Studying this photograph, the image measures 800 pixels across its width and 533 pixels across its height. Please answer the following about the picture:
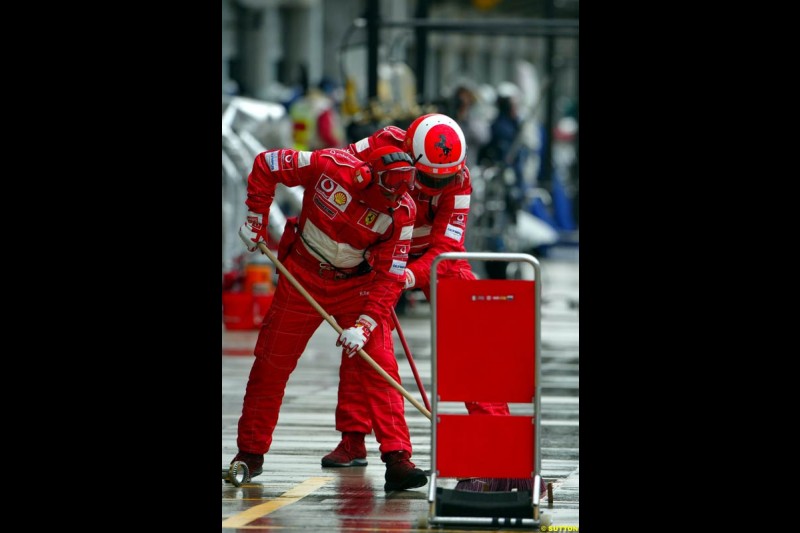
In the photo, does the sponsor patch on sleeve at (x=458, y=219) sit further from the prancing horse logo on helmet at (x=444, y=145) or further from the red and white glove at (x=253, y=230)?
the red and white glove at (x=253, y=230)

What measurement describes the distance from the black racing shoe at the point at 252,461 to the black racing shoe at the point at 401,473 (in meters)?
0.66

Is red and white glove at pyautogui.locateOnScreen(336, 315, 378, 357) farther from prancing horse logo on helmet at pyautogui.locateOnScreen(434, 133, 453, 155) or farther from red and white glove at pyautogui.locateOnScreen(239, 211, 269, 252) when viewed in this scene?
prancing horse logo on helmet at pyautogui.locateOnScreen(434, 133, 453, 155)

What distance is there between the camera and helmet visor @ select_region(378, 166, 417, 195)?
8.63 metres

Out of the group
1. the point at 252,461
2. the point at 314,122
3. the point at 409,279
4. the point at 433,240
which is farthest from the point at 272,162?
the point at 314,122

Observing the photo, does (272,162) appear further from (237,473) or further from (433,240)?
(237,473)

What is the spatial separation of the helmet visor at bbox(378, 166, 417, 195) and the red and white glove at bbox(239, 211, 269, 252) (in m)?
0.71

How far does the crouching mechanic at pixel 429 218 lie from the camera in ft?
29.1

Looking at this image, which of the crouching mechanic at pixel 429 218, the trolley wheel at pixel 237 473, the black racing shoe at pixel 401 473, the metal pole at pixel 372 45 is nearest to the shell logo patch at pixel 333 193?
the crouching mechanic at pixel 429 218

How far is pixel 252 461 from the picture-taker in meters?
9.17

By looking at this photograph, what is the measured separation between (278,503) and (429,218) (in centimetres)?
203

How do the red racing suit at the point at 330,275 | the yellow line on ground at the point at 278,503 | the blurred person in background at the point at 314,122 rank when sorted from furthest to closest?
1. the blurred person in background at the point at 314,122
2. the red racing suit at the point at 330,275
3. the yellow line on ground at the point at 278,503
